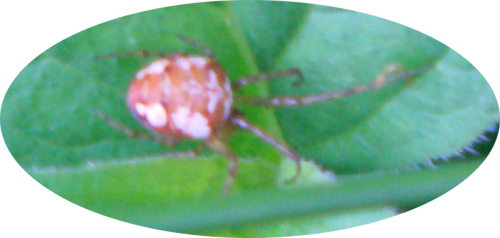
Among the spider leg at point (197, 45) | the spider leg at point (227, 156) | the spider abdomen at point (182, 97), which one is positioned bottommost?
the spider leg at point (227, 156)

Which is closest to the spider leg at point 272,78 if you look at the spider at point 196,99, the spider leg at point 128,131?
the spider at point 196,99

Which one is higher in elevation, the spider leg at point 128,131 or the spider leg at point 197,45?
the spider leg at point 197,45

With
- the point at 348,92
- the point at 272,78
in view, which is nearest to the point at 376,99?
the point at 348,92

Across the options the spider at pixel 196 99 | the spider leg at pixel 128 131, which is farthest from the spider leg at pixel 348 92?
the spider leg at pixel 128 131

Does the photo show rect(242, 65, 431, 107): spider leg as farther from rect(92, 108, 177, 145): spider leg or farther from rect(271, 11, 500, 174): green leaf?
rect(92, 108, 177, 145): spider leg

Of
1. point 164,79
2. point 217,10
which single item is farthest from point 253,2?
point 164,79

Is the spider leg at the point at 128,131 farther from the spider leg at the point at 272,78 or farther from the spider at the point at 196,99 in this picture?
the spider leg at the point at 272,78

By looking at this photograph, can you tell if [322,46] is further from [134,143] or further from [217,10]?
[134,143]

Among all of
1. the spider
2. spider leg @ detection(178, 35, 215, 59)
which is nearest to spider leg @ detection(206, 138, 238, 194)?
the spider

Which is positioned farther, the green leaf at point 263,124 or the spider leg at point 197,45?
the spider leg at point 197,45
